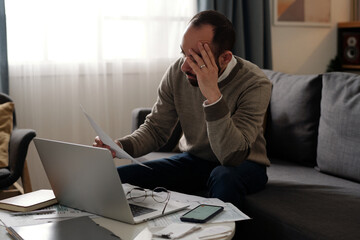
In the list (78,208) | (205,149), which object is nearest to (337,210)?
(205,149)

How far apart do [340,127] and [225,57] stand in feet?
2.19

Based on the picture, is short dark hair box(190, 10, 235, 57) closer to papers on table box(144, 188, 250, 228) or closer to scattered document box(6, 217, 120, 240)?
papers on table box(144, 188, 250, 228)

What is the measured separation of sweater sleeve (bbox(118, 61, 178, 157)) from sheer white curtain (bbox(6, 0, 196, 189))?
1.03m

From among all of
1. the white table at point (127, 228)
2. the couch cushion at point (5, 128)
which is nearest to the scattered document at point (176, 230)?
the white table at point (127, 228)

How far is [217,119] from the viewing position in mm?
1573

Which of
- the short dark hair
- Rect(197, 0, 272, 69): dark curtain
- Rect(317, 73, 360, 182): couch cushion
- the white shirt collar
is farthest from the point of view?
Rect(197, 0, 272, 69): dark curtain

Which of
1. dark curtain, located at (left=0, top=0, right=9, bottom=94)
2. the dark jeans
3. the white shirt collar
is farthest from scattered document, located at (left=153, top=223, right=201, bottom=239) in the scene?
dark curtain, located at (left=0, top=0, right=9, bottom=94)

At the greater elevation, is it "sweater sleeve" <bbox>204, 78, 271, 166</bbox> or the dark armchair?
"sweater sleeve" <bbox>204, 78, 271, 166</bbox>

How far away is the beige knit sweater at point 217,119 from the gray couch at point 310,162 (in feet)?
0.70

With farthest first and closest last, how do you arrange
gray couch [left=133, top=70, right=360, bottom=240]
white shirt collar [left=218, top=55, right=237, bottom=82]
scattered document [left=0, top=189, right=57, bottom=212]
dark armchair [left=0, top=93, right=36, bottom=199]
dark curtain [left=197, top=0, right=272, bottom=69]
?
dark curtain [left=197, top=0, right=272, bottom=69] < dark armchair [left=0, top=93, right=36, bottom=199] < white shirt collar [left=218, top=55, right=237, bottom=82] < gray couch [left=133, top=70, right=360, bottom=240] < scattered document [left=0, top=189, right=57, bottom=212]

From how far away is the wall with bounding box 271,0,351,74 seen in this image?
11.9ft

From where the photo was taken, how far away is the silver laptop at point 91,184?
3.91 ft

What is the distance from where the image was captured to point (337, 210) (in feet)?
5.29

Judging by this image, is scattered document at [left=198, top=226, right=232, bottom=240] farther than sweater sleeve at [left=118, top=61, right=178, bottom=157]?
No
